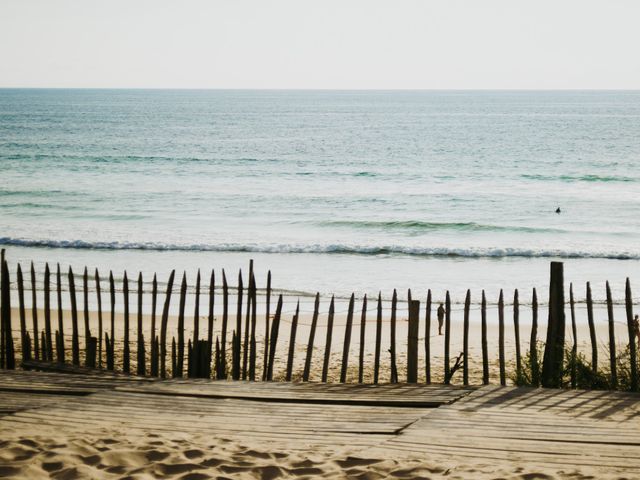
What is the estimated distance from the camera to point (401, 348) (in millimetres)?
11148

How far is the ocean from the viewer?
1883 centimetres

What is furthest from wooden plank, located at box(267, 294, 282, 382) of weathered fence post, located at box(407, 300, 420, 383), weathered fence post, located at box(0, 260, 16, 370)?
weathered fence post, located at box(0, 260, 16, 370)

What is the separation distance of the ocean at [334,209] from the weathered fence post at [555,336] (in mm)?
8962

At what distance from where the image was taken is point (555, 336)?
6516mm

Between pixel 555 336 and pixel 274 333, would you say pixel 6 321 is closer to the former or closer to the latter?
pixel 274 333

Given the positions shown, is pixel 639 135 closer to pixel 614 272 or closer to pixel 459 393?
pixel 614 272

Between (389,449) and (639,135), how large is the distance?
71920 millimetres

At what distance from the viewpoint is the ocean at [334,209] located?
18.8 m

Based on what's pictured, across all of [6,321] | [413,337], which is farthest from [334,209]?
[413,337]

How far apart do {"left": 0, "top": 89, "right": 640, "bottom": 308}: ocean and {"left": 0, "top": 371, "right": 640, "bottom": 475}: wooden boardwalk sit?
9.71 meters

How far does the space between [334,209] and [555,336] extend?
2317 centimetres

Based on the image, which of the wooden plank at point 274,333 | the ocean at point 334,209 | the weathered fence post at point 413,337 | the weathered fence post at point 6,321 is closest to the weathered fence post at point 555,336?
the weathered fence post at point 413,337

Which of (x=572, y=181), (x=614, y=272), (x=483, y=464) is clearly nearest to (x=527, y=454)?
(x=483, y=464)

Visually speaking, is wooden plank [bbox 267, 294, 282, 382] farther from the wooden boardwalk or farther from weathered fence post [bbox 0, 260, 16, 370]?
weathered fence post [bbox 0, 260, 16, 370]
